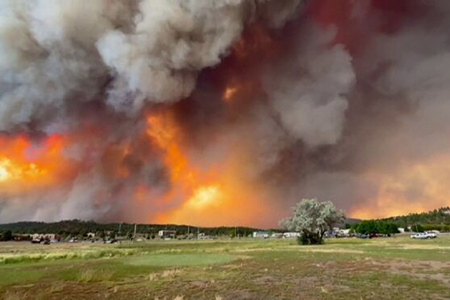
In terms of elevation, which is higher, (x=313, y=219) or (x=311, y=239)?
(x=313, y=219)

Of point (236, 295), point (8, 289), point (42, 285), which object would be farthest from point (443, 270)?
point (8, 289)

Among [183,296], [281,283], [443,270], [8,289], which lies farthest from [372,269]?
[8,289]

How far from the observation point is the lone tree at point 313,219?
3327 inches

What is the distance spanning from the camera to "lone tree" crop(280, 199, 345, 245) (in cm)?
8450

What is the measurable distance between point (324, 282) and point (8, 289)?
828 inches

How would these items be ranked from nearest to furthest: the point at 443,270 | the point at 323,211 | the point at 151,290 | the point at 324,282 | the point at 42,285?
1. the point at 151,290
2. the point at 324,282
3. the point at 42,285
4. the point at 443,270
5. the point at 323,211

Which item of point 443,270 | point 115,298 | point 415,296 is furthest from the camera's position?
point 443,270

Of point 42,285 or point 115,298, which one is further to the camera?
point 42,285

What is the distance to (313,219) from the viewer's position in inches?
3339

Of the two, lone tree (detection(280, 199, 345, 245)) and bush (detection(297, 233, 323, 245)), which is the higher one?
lone tree (detection(280, 199, 345, 245))

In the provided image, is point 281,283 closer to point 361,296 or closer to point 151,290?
point 361,296

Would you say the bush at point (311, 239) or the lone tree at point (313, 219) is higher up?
the lone tree at point (313, 219)

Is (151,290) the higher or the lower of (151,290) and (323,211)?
the lower

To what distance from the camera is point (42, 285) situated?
23.9m
